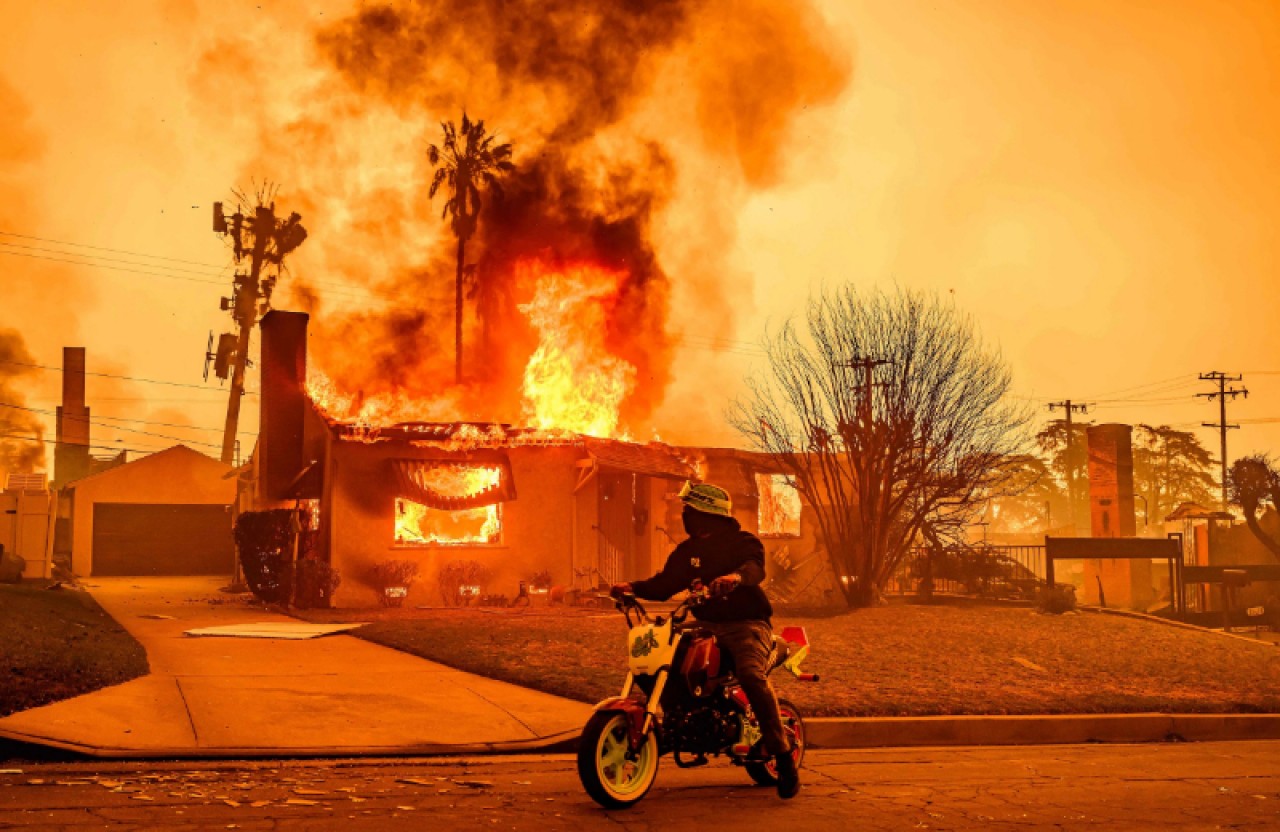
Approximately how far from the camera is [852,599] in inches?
939

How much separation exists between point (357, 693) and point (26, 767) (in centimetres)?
329

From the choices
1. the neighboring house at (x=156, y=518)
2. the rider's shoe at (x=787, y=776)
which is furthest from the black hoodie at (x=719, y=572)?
the neighboring house at (x=156, y=518)

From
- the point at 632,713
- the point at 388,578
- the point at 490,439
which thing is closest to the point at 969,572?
the point at 490,439

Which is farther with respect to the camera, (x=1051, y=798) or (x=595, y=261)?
(x=595, y=261)

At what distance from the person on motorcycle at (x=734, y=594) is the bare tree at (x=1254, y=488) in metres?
30.9

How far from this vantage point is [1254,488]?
34.2 meters

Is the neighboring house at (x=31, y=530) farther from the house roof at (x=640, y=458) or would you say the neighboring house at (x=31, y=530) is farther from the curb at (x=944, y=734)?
the curb at (x=944, y=734)

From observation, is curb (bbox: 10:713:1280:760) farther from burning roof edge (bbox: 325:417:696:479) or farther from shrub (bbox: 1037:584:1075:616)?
burning roof edge (bbox: 325:417:696:479)

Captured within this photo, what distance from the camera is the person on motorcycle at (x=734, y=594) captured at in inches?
275

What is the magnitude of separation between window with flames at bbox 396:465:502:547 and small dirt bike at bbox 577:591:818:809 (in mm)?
16797

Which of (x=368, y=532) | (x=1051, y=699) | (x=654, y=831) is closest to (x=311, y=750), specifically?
(x=654, y=831)

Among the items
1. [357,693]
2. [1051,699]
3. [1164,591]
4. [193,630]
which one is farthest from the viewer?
[1164,591]

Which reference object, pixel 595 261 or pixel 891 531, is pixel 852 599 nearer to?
pixel 891 531

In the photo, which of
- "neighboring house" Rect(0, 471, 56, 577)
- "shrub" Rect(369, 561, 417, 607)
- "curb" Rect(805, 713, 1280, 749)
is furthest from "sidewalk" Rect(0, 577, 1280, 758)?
"neighboring house" Rect(0, 471, 56, 577)
